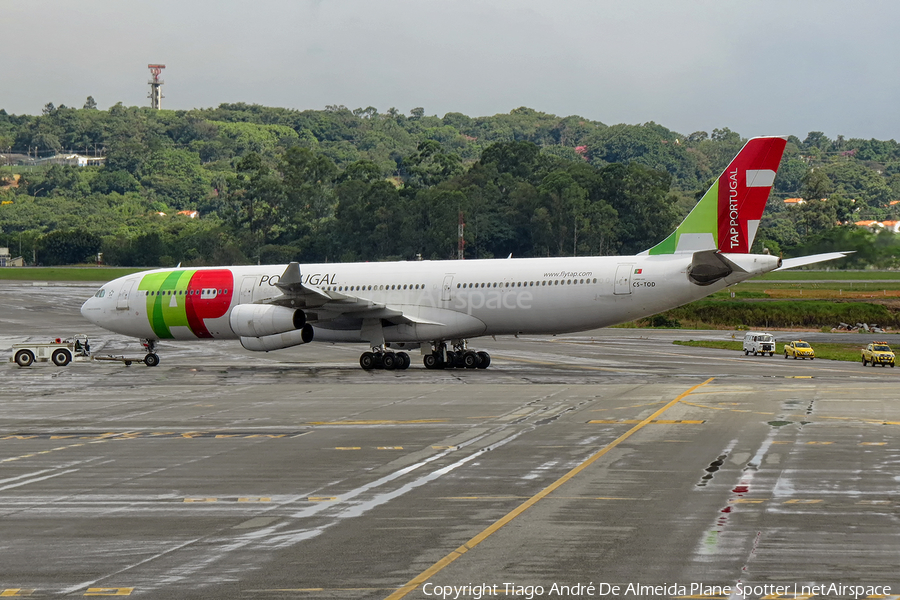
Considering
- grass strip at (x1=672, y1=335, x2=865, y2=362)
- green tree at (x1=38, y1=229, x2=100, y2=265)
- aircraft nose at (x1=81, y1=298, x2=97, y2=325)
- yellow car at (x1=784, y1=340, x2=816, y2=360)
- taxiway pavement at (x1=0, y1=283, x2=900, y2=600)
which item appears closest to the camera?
taxiway pavement at (x1=0, y1=283, x2=900, y2=600)

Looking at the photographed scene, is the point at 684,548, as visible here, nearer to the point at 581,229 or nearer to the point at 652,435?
the point at 652,435

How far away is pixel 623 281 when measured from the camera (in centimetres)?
3738

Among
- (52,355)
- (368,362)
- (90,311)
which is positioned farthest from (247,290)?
(52,355)

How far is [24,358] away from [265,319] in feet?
37.5

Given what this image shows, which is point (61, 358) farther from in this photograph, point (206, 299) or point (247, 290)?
point (247, 290)

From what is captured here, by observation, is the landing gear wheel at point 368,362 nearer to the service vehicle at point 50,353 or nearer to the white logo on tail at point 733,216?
the service vehicle at point 50,353

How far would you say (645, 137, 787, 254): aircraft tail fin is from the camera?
36719 mm

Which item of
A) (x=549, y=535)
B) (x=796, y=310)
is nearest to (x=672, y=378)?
(x=549, y=535)

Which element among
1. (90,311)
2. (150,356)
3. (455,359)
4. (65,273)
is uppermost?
(65,273)

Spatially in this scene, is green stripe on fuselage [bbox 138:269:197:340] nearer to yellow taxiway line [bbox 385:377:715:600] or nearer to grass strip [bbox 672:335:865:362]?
yellow taxiway line [bbox 385:377:715:600]

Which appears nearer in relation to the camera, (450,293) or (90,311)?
(450,293)

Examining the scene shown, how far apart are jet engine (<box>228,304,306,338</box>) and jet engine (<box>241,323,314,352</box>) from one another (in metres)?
0.18

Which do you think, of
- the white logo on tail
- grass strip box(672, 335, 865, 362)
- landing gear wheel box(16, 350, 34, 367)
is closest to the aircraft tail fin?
the white logo on tail

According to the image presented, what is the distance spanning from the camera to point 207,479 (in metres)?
17.5
